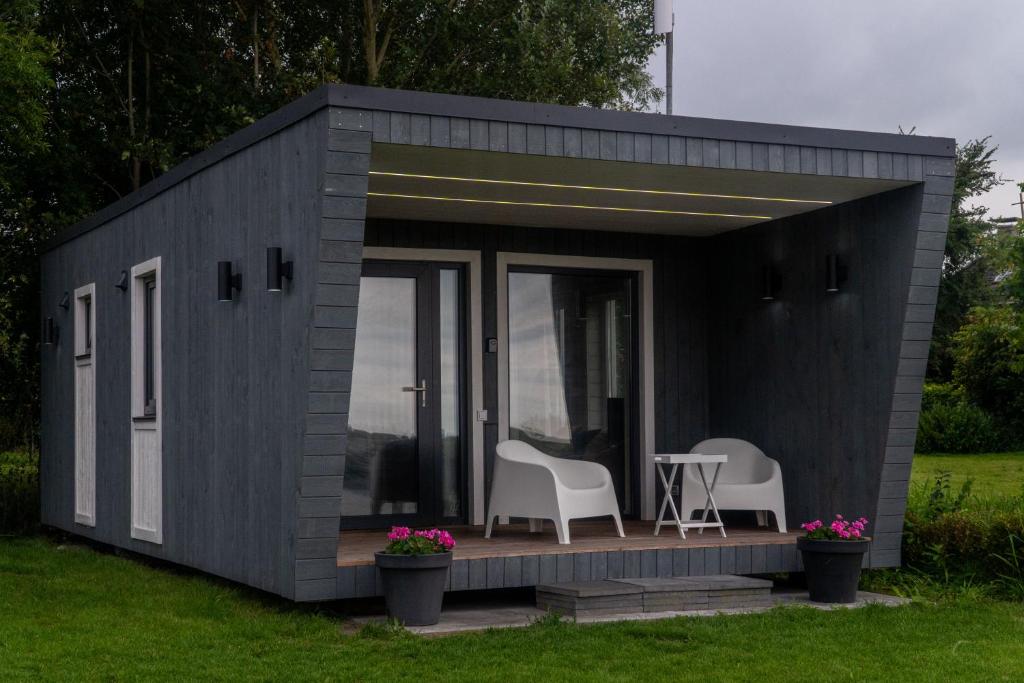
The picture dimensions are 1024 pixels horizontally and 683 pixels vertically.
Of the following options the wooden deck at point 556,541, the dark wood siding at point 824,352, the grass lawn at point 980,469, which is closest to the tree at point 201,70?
the wooden deck at point 556,541

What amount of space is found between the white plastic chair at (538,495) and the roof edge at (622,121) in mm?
2102

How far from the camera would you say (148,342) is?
8633mm

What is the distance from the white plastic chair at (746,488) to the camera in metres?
7.93

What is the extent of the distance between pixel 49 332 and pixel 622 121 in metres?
6.45

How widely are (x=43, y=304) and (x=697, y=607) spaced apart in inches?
278

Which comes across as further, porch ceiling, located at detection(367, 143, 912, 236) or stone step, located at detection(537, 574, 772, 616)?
porch ceiling, located at detection(367, 143, 912, 236)

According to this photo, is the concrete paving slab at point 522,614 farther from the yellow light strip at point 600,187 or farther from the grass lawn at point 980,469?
the grass lawn at point 980,469

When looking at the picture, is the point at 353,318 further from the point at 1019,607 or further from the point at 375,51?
the point at 375,51

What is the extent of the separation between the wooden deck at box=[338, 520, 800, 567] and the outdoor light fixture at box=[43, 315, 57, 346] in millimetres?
4065

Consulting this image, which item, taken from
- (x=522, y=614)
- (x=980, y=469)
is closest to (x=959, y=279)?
(x=980, y=469)

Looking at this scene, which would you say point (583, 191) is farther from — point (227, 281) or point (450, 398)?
point (227, 281)

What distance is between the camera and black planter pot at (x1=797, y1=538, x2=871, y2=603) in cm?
692

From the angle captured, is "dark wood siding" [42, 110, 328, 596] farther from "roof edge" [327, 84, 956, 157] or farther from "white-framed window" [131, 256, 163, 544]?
"roof edge" [327, 84, 956, 157]

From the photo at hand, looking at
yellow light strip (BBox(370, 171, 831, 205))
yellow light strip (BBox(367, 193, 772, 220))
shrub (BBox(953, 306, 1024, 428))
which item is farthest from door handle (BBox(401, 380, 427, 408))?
shrub (BBox(953, 306, 1024, 428))
